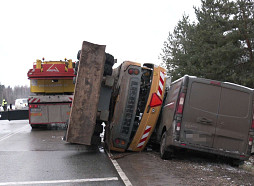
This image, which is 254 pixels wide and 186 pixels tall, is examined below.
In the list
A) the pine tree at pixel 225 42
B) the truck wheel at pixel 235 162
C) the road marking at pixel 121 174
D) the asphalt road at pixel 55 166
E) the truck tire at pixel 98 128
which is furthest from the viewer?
the pine tree at pixel 225 42

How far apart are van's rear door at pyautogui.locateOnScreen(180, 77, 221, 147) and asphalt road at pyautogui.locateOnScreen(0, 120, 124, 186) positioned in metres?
1.86

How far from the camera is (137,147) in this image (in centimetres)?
860

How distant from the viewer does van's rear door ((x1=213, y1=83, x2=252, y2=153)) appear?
7160 millimetres

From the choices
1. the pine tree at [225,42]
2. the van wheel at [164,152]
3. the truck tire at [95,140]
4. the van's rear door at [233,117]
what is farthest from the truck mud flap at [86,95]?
the pine tree at [225,42]

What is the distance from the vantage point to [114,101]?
862 centimetres

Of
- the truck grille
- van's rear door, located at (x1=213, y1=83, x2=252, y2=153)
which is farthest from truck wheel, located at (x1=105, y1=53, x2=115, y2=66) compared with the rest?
van's rear door, located at (x1=213, y1=83, x2=252, y2=153)

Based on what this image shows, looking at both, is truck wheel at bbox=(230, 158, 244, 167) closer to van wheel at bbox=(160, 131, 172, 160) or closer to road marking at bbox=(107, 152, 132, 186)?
van wheel at bbox=(160, 131, 172, 160)

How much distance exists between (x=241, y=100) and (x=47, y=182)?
4.44 metres

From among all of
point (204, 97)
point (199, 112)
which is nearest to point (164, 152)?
point (199, 112)

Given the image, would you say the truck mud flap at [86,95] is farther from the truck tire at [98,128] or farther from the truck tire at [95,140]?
the truck tire at [98,128]

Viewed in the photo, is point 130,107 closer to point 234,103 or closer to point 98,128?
point 98,128

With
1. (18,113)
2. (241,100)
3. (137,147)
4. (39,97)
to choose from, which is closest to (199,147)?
(241,100)

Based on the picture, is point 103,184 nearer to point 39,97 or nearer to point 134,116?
point 134,116

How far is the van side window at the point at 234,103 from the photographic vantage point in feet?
23.5
